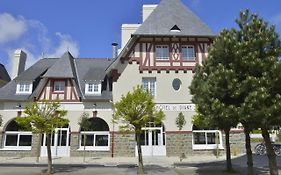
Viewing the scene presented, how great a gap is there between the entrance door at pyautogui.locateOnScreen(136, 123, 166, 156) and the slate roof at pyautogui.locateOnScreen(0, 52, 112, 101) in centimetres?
426

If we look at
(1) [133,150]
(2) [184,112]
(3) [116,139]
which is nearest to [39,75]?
(3) [116,139]

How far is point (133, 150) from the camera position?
66.8 feet

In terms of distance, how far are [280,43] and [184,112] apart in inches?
462

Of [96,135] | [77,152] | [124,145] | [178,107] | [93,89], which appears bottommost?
[77,152]

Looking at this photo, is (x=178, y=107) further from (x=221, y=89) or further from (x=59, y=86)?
(x=221, y=89)

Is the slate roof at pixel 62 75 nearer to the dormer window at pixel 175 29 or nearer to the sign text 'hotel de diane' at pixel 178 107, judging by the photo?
the sign text 'hotel de diane' at pixel 178 107

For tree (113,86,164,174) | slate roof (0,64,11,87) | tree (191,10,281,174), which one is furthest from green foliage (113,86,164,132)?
slate roof (0,64,11,87)

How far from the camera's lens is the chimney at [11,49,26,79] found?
25862 millimetres

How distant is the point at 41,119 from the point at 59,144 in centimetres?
982

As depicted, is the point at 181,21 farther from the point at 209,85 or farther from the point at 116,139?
the point at 209,85

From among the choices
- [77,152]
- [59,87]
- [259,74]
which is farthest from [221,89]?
[59,87]

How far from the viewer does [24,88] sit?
22.1 metres

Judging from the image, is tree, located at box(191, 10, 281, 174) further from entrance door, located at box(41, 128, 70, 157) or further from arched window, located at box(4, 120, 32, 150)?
A: arched window, located at box(4, 120, 32, 150)

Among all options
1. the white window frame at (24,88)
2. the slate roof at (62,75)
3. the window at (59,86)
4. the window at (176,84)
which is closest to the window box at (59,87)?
the window at (59,86)
